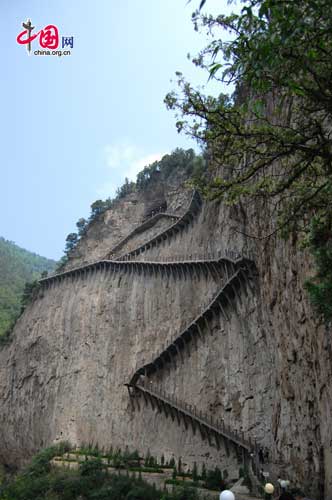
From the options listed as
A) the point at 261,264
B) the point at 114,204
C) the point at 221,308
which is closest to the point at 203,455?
the point at 221,308

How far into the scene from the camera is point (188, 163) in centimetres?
4788

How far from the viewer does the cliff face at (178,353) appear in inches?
671

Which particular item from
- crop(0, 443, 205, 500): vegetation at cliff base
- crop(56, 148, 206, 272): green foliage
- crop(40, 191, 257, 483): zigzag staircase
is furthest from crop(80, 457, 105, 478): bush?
crop(56, 148, 206, 272): green foliage

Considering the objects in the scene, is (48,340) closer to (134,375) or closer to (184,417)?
(134,375)

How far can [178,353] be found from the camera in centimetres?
3102

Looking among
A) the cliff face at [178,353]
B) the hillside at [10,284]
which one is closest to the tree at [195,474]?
the cliff face at [178,353]

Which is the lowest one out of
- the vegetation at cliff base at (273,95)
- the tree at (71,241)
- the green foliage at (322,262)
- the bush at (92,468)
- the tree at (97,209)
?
the bush at (92,468)

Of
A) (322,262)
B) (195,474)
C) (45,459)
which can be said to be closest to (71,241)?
(45,459)

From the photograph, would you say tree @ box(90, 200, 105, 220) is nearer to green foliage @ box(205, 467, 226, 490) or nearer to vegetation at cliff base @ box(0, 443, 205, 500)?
vegetation at cliff base @ box(0, 443, 205, 500)

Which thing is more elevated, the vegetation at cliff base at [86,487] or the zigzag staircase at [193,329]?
the zigzag staircase at [193,329]

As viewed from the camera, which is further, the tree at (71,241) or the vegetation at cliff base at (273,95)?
the tree at (71,241)

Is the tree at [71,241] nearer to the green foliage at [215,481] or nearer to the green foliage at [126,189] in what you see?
the green foliage at [126,189]

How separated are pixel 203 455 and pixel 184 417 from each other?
2.65 metres

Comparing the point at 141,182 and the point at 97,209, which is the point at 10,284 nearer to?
the point at 97,209
